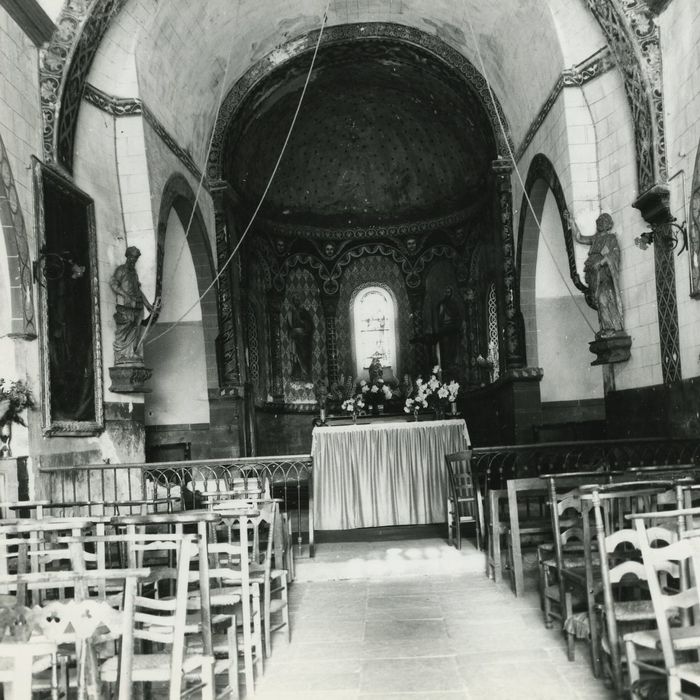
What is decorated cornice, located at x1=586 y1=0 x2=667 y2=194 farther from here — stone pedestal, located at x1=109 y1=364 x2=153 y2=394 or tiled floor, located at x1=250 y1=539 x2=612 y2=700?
stone pedestal, located at x1=109 y1=364 x2=153 y2=394

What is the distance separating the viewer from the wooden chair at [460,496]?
702 cm

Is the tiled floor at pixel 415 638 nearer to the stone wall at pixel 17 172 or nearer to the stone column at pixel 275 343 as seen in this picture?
the stone wall at pixel 17 172

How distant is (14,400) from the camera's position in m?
6.64

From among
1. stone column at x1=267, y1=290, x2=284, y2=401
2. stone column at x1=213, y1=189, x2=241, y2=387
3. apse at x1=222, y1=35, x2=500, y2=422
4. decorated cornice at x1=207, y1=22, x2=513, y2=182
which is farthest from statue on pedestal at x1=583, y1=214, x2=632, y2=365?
stone column at x1=267, y1=290, x2=284, y2=401

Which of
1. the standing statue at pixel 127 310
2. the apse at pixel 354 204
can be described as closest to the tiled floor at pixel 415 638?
the standing statue at pixel 127 310

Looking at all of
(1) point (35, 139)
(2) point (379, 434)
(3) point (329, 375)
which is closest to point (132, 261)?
(1) point (35, 139)

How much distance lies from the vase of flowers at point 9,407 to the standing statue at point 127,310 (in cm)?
196

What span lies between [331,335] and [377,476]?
800cm

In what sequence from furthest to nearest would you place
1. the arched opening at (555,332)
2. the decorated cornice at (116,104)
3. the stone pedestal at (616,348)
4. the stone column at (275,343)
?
1. the stone column at (275,343)
2. the arched opening at (555,332)
3. the decorated cornice at (116,104)
4. the stone pedestal at (616,348)

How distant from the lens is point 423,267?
52.7ft

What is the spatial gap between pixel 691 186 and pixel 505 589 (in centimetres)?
384

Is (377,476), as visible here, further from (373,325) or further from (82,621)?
(373,325)

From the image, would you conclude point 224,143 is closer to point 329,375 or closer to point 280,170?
point 280,170

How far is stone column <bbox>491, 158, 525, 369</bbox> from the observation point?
11.9 metres
